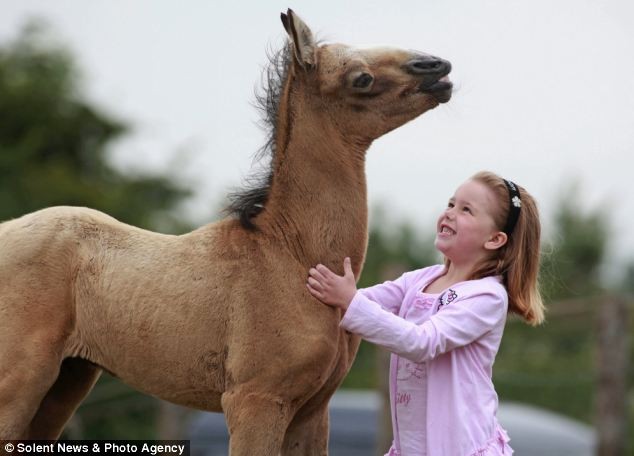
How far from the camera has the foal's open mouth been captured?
3.65 m

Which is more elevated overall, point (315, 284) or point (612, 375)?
point (315, 284)

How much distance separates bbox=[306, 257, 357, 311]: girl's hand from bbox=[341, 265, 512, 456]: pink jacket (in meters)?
0.04

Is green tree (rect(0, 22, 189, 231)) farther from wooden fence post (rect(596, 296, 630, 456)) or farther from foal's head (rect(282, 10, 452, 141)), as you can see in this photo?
foal's head (rect(282, 10, 452, 141))

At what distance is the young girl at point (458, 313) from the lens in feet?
11.8

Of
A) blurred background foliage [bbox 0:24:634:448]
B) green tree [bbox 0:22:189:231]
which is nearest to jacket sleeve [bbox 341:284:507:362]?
blurred background foliage [bbox 0:24:634:448]

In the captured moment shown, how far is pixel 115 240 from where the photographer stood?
3863mm

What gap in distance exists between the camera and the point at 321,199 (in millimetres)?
3758

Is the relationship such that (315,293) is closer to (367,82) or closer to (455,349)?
(455,349)

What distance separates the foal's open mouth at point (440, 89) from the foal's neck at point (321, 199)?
1.13 feet

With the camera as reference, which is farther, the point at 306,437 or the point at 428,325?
the point at 306,437

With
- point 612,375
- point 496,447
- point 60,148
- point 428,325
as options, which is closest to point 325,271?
point 428,325

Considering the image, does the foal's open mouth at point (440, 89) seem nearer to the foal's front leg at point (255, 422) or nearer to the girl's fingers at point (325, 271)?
the girl's fingers at point (325, 271)

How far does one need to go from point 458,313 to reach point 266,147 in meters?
1.02

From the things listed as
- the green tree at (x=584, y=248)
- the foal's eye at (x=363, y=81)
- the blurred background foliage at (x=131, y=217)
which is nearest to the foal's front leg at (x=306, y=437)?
the foal's eye at (x=363, y=81)
